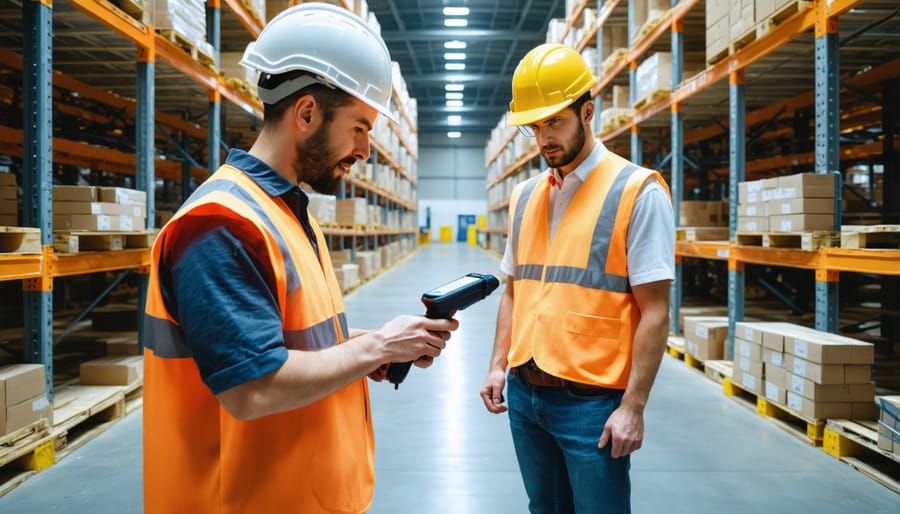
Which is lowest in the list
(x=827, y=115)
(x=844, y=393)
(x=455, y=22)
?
(x=844, y=393)

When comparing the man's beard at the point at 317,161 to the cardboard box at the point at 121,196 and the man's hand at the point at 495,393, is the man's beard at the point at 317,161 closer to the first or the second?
the man's hand at the point at 495,393

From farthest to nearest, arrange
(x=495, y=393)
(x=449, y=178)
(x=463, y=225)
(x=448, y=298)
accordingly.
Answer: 1. (x=449, y=178)
2. (x=463, y=225)
3. (x=495, y=393)
4. (x=448, y=298)

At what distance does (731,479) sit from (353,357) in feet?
10.1

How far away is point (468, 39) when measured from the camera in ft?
66.7

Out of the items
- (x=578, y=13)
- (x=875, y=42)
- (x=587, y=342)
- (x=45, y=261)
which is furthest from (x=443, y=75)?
(x=587, y=342)

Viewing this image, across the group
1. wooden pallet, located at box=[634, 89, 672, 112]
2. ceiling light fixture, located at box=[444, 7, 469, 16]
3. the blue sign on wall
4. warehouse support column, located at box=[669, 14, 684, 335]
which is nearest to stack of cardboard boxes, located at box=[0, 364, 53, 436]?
warehouse support column, located at box=[669, 14, 684, 335]

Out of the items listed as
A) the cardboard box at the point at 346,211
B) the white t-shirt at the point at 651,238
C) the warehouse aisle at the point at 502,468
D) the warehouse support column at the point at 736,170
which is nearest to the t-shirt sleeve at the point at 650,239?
the white t-shirt at the point at 651,238

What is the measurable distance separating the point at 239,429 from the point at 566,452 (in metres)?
1.01

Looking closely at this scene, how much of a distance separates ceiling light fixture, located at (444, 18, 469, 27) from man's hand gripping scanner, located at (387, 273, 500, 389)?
20.0 meters

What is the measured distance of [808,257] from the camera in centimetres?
420

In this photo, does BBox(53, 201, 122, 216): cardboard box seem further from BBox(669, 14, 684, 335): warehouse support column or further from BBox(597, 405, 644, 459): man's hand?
BBox(669, 14, 684, 335): warehouse support column

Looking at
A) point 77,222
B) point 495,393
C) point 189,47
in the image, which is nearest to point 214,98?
point 189,47

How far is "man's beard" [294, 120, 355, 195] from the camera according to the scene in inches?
47.7

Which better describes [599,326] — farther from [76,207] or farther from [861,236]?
[76,207]
